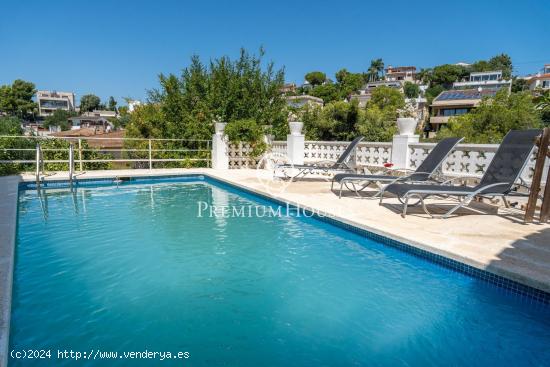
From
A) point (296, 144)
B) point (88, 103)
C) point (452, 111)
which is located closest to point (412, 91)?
point (452, 111)

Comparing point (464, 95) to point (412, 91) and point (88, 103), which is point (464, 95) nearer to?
point (412, 91)

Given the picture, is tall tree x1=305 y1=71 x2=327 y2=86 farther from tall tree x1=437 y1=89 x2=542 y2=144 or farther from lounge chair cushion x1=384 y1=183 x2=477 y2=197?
lounge chair cushion x1=384 y1=183 x2=477 y2=197

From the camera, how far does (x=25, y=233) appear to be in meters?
5.21

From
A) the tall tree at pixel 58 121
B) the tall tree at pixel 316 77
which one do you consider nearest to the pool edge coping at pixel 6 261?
the tall tree at pixel 58 121

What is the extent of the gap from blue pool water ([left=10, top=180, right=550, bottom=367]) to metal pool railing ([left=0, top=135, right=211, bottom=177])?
231 inches

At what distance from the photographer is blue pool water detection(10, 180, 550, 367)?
255 centimetres

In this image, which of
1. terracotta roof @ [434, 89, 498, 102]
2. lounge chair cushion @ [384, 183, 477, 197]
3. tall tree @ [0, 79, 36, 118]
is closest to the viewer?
lounge chair cushion @ [384, 183, 477, 197]

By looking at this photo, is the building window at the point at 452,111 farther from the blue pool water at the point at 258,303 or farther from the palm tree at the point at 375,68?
the palm tree at the point at 375,68

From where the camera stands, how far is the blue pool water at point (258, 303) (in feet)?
8.37

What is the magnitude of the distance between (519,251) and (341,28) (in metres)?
36.3

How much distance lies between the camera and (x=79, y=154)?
36.5 ft

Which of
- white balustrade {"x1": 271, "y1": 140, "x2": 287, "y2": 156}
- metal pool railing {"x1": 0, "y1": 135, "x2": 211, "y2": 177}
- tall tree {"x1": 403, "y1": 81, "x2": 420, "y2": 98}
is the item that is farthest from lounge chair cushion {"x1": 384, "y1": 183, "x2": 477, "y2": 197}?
tall tree {"x1": 403, "y1": 81, "x2": 420, "y2": 98}

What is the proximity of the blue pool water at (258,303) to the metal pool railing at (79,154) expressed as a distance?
231 inches

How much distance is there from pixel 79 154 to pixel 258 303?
1032cm
